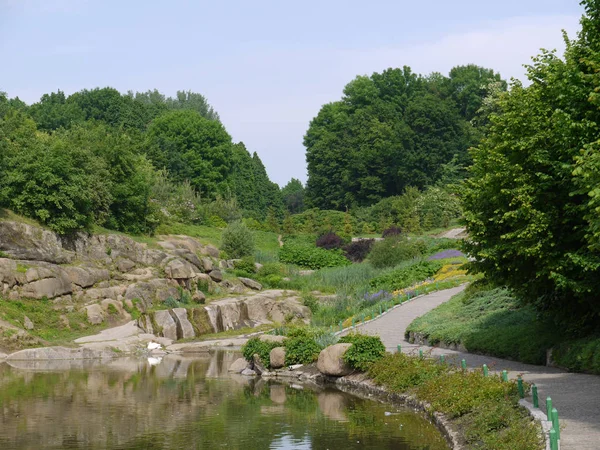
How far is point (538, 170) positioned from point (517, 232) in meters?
1.95

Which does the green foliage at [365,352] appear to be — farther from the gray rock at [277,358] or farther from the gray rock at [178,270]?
the gray rock at [178,270]

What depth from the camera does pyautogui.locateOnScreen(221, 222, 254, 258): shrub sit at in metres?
52.4

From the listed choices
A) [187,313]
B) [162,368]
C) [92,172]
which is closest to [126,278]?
[187,313]

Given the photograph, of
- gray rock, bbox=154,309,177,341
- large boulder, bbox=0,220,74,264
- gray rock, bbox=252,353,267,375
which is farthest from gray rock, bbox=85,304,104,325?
gray rock, bbox=252,353,267,375

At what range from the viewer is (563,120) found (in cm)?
1816

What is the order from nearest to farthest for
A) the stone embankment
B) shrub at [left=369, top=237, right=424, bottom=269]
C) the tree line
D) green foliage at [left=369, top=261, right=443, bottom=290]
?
the stone embankment → the tree line → green foliage at [left=369, top=261, right=443, bottom=290] → shrub at [left=369, top=237, right=424, bottom=269]

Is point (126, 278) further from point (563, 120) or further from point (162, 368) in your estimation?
point (563, 120)

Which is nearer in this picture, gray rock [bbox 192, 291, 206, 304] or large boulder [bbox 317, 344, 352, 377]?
large boulder [bbox 317, 344, 352, 377]

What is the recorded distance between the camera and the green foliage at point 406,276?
45344mm

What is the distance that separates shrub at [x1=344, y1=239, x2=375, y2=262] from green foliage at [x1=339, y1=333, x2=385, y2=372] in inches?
1460

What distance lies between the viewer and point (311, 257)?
6050cm

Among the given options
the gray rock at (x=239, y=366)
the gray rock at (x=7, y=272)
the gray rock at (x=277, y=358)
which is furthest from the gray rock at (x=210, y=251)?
the gray rock at (x=277, y=358)

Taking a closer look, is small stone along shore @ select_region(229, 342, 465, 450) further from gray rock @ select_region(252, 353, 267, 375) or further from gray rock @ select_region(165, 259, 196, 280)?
gray rock @ select_region(165, 259, 196, 280)

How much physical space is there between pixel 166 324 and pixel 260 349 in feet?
34.4
